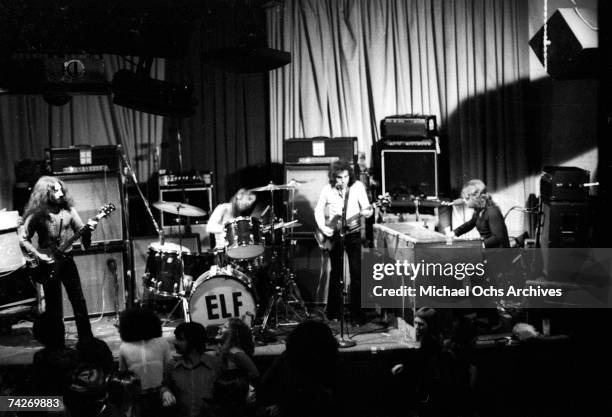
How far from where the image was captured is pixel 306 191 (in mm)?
8234

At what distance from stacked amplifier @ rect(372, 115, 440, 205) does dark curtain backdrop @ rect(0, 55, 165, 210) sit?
2.69m

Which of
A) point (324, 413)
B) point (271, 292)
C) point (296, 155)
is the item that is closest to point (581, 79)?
point (296, 155)

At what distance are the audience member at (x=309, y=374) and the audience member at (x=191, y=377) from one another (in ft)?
2.01

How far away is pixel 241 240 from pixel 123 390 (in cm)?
322

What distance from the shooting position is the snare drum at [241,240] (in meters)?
6.87

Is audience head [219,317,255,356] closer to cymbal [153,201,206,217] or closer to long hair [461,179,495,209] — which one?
cymbal [153,201,206,217]

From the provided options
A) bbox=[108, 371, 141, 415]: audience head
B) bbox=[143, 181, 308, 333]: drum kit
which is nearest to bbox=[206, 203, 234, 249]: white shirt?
bbox=[143, 181, 308, 333]: drum kit

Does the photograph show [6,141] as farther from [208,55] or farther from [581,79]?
[581,79]

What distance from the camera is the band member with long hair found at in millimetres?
6938

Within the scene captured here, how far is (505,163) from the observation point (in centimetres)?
892

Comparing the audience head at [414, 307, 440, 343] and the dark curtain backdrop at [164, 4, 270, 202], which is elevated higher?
the dark curtain backdrop at [164, 4, 270, 202]

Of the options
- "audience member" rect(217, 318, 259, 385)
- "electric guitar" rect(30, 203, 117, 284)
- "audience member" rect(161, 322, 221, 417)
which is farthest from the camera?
"electric guitar" rect(30, 203, 117, 284)

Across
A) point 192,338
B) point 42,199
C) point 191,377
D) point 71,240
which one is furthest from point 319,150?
point 191,377

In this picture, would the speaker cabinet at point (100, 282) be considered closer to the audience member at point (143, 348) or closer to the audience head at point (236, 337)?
the audience member at point (143, 348)
